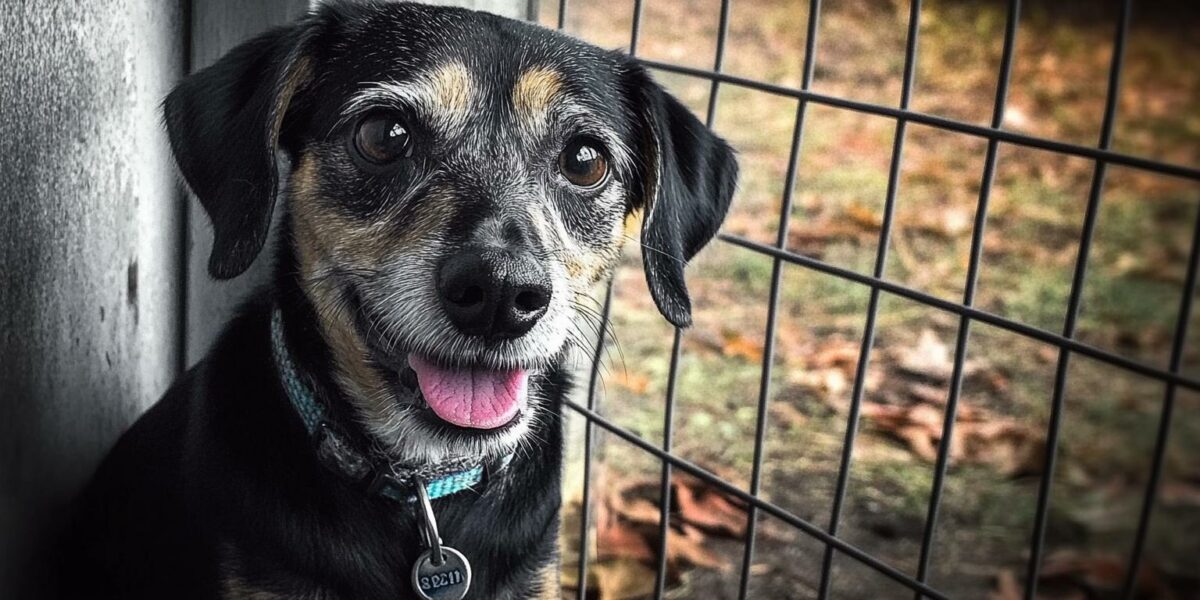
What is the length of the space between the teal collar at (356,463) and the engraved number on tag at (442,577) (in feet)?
0.39

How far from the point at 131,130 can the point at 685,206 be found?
1281 millimetres

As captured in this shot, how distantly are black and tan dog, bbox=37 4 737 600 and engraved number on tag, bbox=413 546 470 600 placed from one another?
0.08ft

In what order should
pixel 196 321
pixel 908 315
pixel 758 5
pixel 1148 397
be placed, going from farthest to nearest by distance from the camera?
pixel 758 5 < pixel 908 315 < pixel 1148 397 < pixel 196 321

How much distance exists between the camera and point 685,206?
2.43 m

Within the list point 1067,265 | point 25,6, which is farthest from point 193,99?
point 1067,265

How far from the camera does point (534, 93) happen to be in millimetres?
2236

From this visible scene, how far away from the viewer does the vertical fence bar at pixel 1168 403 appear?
169 centimetres

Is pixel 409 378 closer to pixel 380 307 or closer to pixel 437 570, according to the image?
pixel 380 307

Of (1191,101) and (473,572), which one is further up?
(1191,101)

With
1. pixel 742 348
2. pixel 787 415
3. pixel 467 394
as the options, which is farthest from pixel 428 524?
pixel 742 348

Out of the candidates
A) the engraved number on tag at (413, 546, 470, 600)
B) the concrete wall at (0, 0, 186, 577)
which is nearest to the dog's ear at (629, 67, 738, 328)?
the engraved number on tag at (413, 546, 470, 600)

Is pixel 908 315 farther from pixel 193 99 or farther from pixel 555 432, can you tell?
pixel 193 99

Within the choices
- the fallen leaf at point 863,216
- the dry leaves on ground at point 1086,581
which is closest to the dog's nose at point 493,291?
the dry leaves on ground at point 1086,581

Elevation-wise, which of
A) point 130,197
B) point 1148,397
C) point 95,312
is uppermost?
point 130,197
